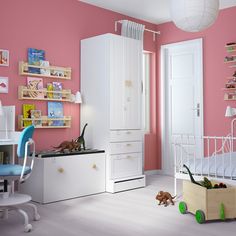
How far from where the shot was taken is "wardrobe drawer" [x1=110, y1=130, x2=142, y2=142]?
4240mm

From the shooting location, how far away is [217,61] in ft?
16.3


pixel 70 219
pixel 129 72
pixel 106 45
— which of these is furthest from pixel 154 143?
pixel 70 219

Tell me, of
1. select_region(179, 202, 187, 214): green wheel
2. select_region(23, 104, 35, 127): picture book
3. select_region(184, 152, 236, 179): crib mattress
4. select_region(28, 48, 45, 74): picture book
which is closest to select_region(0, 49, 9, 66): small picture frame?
select_region(28, 48, 45, 74): picture book

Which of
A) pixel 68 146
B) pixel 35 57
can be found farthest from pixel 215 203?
pixel 35 57

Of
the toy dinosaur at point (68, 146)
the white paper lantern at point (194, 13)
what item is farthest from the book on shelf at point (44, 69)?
the white paper lantern at point (194, 13)

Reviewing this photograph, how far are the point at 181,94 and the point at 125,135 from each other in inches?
59.3

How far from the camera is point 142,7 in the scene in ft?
16.1

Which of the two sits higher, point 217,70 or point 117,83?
point 217,70

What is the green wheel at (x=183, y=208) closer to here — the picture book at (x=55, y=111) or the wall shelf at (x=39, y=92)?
the picture book at (x=55, y=111)

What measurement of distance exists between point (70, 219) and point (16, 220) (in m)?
0.47

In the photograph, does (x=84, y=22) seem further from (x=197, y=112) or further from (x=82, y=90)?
(x=197, y=112)

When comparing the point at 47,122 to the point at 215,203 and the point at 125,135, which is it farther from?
the point at 215,203

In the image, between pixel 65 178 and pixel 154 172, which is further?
pixel 154 172

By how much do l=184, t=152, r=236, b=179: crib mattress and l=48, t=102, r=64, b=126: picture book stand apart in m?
1.73
